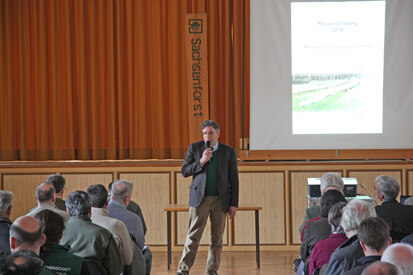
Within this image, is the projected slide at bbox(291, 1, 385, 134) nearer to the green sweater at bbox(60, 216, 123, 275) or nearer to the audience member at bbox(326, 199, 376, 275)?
the audience member at bbox(326, 199, 376, 275)

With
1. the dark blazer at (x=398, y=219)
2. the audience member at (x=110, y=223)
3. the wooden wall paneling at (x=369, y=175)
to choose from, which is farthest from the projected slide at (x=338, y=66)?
the audience member at (x=110, y=223)

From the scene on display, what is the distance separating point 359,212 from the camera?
3.13 m

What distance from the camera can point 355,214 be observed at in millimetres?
3139

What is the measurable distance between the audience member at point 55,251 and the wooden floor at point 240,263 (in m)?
3.61

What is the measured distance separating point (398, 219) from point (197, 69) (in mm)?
4369

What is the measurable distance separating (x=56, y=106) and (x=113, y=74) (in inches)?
37.2

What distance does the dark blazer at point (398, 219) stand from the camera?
4.07m

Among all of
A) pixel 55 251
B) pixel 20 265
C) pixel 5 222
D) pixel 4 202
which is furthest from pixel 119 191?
pixel 20 265

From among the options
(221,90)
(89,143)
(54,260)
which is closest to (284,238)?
(221,90)

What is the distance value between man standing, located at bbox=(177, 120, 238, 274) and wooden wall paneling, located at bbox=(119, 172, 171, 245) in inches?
81.3

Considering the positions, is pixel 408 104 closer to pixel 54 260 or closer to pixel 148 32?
pixel 148 32

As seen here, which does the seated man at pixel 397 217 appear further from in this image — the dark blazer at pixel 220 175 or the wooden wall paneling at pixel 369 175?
the wooden wall paneling at pixel 369 175

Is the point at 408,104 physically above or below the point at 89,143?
above

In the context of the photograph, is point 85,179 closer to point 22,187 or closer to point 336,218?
point 22,187
